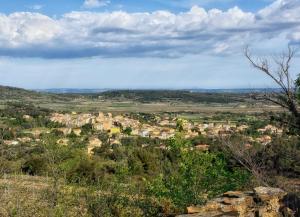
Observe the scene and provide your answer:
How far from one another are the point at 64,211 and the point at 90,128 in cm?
9631

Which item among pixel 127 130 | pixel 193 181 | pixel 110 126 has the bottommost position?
pixel 127 130

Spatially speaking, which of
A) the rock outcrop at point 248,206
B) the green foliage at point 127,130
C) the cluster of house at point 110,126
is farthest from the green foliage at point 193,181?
the green foliage at point 127,130

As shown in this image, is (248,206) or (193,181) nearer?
(248,206)

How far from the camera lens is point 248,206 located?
42.7ft

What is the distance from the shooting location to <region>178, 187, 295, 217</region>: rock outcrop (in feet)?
40.7

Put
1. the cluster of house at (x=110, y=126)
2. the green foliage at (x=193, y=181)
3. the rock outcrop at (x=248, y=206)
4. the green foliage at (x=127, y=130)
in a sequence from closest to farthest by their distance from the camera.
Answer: the rock outcrop at (x=248, y=206), the green foliage at (x=193, y=181), the cluster of house at (x=110, y=126), the green foliage at (x=127, y=130)

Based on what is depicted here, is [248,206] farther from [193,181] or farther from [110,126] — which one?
[110,126]

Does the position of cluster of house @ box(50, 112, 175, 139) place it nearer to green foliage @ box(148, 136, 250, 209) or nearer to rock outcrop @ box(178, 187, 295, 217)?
green foliage @ box(148, 136, 250, 209)

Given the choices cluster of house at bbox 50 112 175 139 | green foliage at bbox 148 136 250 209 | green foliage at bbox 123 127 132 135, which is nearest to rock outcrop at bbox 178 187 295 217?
green foliage at bbox 148 136 250 209

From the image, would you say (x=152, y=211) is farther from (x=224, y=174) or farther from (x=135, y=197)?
(x=224, y=174)

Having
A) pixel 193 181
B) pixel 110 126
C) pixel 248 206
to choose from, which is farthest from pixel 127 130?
pixel 248 206

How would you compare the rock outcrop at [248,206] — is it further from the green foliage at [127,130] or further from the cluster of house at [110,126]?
the green foliage at [127,130]

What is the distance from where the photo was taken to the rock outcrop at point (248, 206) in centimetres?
1240

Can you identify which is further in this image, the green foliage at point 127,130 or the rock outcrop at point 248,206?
the green foliage at point 127,130
